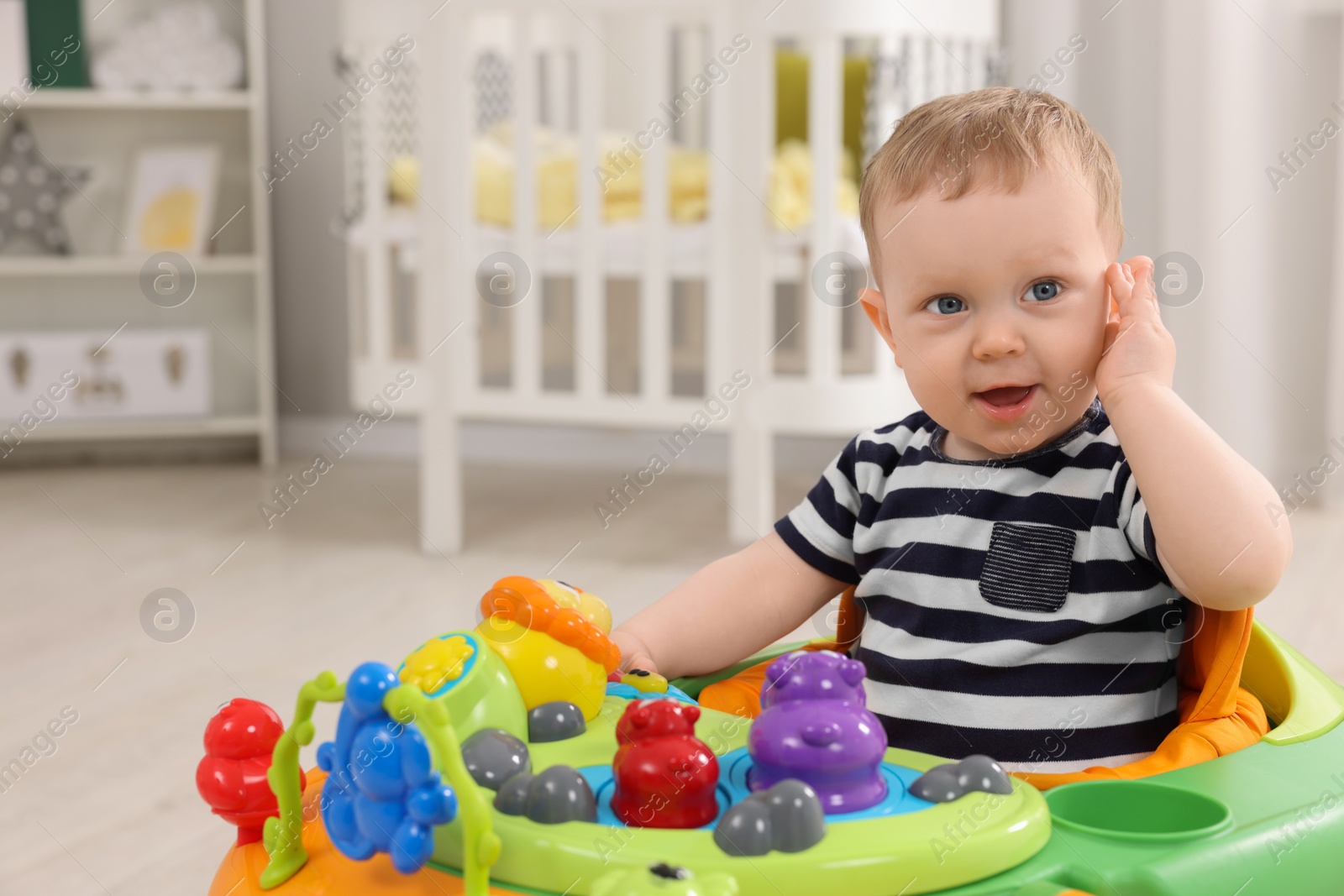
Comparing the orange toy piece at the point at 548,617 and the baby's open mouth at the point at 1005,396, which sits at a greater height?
the baby's open mouth at the point at 1005,396

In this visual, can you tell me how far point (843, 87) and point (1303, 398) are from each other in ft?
3.01

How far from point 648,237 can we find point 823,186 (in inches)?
10.0

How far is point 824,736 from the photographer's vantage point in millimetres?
521

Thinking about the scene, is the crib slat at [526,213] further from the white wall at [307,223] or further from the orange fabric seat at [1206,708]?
the orange fabric seat at [1206,708]

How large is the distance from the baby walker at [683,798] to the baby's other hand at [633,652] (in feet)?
0.29

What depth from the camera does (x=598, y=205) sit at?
6.04 feet

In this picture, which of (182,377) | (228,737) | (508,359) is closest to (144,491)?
(182,377)

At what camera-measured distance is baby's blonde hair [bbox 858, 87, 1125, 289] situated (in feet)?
2.09

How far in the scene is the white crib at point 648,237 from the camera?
5.75ft

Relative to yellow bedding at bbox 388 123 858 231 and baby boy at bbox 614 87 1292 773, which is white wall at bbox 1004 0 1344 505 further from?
baby boy at bbox 614 87 1292 773

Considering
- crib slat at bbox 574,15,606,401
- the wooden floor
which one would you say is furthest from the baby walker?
crib slat at bbox 574,15,606,401

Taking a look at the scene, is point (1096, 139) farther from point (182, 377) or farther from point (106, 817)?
point (182, 377)

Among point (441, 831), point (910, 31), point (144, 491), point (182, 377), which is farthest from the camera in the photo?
point (182, 377)

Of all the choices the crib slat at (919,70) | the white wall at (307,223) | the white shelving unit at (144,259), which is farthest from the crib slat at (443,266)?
the white wall at (307,223)
